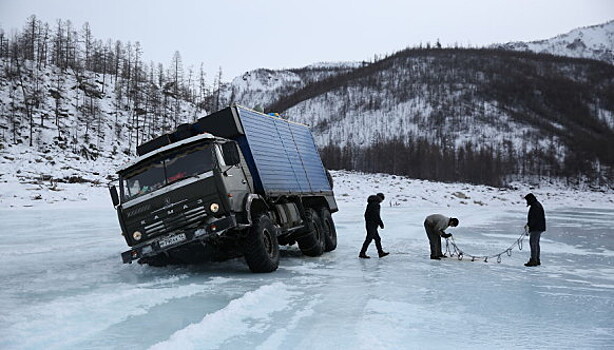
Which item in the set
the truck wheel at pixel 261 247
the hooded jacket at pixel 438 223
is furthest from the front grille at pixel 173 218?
the hooded jacket at pixel 438 223

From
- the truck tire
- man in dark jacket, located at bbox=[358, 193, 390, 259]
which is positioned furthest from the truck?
man in dark jacket, located at bbox=[358, 193, 390, 259]

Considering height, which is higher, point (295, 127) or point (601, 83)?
point (601, 83)

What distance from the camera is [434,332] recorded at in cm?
491

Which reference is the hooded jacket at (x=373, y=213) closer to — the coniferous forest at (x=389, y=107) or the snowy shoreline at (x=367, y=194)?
the snowy shoreline at (x=367, y=194)

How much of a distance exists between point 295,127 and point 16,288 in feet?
24.6

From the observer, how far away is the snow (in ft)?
15.2

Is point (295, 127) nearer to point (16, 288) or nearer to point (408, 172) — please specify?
point (16, 288)

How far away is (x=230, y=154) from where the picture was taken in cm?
781

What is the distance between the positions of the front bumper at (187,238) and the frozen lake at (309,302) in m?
0.54

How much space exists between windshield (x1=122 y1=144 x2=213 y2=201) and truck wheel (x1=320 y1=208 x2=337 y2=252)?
4.90m

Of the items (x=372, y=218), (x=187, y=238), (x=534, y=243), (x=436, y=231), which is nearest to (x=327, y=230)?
(x=372, y=218)

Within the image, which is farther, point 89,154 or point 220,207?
point 89,154

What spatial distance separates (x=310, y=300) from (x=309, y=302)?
0.13 metres

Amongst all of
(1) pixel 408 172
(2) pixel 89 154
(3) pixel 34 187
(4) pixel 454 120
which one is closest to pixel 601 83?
(4) pixel 454 120
